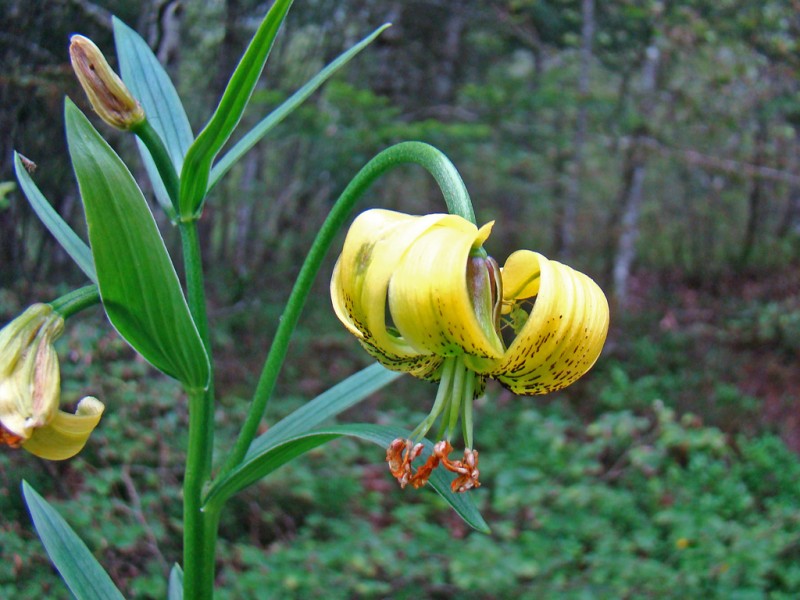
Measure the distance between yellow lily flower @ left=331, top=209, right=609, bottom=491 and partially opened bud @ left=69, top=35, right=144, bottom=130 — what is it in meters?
0.27

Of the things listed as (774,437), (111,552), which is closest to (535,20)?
(774,437)

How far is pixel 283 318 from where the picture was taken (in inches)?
32.4

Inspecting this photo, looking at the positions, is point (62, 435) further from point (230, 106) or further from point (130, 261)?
point (230, 106)

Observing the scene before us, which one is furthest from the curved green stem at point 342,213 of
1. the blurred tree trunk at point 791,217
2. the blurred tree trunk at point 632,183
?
the blurred tree trunk at point 791,217

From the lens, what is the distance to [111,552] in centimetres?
183

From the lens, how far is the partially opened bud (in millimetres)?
692

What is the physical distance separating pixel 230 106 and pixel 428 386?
116 inches

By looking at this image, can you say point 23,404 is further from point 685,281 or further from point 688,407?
point 685,281

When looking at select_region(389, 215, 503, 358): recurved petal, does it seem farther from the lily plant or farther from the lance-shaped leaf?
the lance-shaped leaf

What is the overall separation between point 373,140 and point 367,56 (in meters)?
1.50

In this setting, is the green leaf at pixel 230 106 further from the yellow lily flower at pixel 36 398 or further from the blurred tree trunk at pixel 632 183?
the blurred tree trunk at pixel 632 183

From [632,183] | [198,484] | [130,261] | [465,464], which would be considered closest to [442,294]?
[465,464]

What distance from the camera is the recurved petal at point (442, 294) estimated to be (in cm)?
55

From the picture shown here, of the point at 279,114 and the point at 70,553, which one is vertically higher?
the point at 279,114
